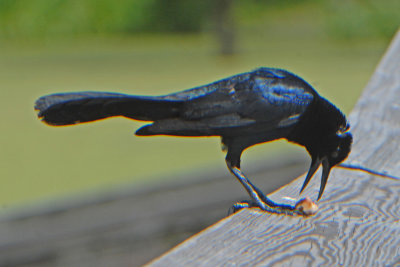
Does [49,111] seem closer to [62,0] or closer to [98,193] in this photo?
[98,193]

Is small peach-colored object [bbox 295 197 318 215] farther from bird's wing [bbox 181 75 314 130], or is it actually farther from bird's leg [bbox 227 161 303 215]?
bird's wing [bbox 181 75 314 130]

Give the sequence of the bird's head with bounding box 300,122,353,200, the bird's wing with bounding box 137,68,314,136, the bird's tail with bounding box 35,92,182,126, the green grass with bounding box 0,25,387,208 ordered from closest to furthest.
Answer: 1. the bird's tail with bounding box 35,92,182,126
2. the bird's wing with bounding box 137,68,314,136
3. the bird's head with bounding box 300,122,353,200
4. the green grass with bounding box 0,25,387,208

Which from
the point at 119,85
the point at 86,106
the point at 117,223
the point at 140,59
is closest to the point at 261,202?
the point at 86,106

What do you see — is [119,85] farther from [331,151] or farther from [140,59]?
[331,151]

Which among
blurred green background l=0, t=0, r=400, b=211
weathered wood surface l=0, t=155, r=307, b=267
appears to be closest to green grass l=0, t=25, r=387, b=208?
blurred green background l=0, t=0, r=400, b=211

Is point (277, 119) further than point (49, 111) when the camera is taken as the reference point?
Yes

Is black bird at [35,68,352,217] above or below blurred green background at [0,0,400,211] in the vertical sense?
below

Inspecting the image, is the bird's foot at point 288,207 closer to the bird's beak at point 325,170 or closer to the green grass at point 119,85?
the bird's beak at point 325,170

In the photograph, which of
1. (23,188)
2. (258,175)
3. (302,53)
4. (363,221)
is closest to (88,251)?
(258,175)
